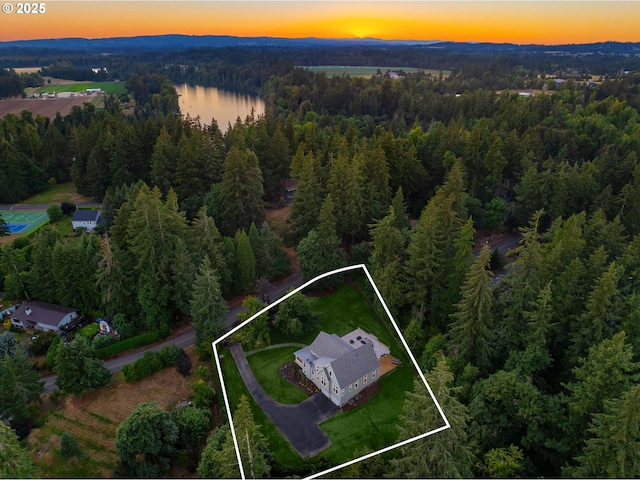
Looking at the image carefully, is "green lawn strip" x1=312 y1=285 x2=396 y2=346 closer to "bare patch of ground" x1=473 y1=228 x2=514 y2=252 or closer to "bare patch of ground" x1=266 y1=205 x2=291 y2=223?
"bare patch of ground" x1=473 y1=228 x2=514 y2=252

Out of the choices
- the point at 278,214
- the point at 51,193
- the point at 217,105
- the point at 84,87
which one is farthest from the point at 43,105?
the point at 278,214

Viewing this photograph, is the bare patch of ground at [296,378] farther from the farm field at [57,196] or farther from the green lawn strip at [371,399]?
the farm field at [57,196]

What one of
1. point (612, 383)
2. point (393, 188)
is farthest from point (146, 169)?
point (612, 383)

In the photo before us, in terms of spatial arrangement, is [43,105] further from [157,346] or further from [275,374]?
[275,374]

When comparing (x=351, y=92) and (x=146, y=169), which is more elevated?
(x=351, y=92)

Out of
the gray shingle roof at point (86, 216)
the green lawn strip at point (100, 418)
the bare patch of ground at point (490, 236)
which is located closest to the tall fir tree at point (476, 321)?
the green lawn strip at point (100, 418)

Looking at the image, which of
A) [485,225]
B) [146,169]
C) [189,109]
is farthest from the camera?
[189,109]

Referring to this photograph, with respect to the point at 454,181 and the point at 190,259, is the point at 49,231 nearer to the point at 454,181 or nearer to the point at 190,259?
the point at 190,259
